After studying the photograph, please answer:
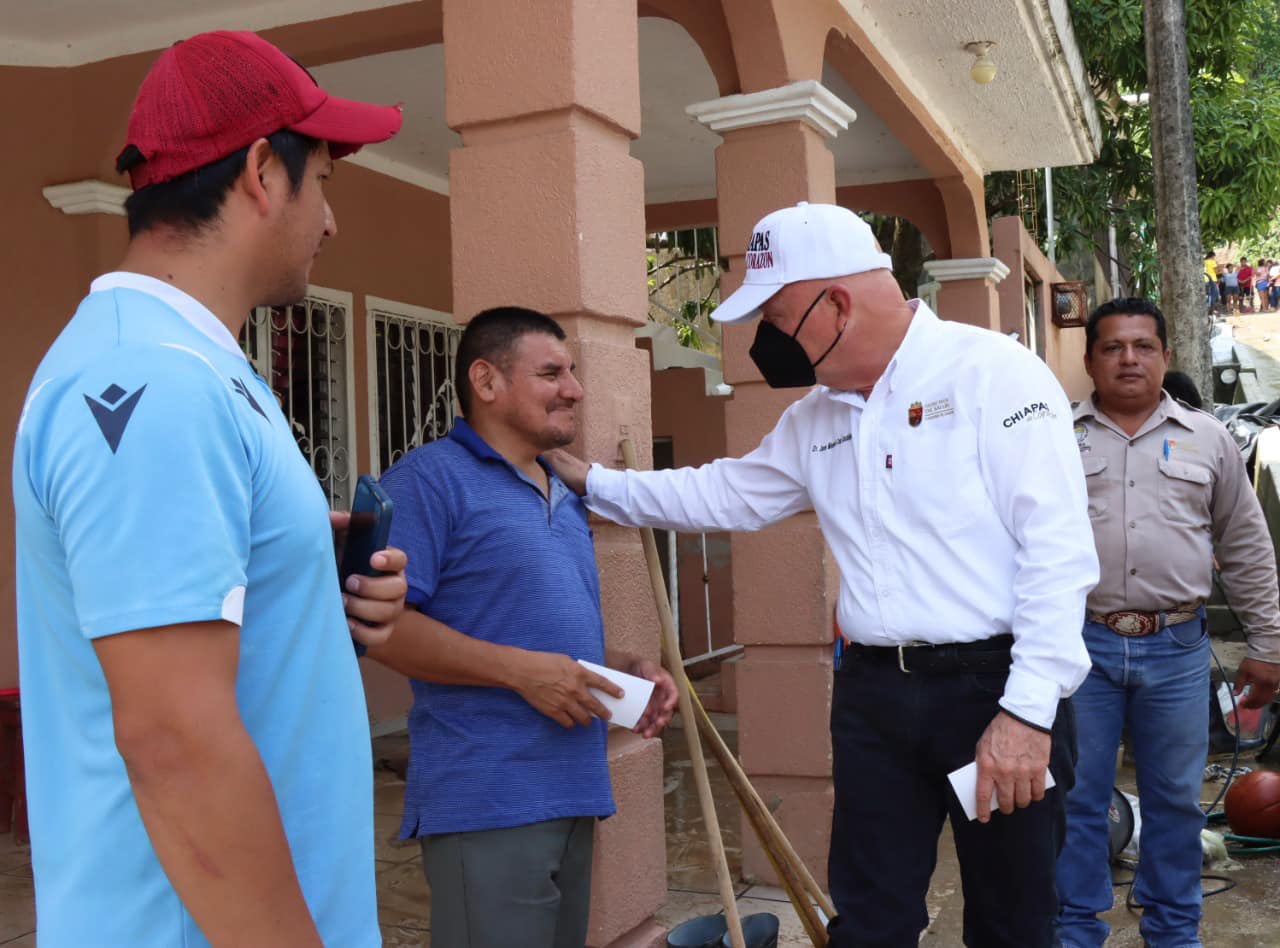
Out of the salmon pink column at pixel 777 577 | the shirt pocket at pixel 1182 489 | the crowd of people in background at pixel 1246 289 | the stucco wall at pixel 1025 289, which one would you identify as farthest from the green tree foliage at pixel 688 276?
the crowd of people in background at pixel 1246 289

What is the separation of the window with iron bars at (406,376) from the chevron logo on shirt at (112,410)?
639cm

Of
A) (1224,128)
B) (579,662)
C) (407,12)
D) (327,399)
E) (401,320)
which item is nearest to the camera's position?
(579,662)

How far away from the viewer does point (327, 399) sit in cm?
731

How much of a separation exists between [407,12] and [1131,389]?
3409 millimetres

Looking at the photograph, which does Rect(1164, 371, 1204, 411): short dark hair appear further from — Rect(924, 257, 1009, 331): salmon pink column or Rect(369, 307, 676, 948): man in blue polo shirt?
Rect(924, 257, 1009, 331): salmon pink column

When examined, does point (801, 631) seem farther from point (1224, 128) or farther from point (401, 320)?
point (1224, 128)

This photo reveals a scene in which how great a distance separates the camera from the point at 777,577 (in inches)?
191

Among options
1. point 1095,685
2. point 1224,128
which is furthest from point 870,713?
point 1224,128

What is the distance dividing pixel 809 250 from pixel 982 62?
4.78 metres

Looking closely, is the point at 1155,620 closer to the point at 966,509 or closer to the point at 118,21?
the point at 966,509

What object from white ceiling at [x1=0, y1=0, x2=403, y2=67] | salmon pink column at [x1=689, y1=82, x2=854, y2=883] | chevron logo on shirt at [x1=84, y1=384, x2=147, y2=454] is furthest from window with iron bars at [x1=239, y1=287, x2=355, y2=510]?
chevron logo on shirt at [x1=84, y1=384, x2=147, y2=454]

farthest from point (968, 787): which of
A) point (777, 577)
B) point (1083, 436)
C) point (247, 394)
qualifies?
point (777, 577)

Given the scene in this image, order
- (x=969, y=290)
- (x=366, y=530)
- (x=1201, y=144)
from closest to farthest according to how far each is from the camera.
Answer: (x=366, y=530), (x=969, y=290), (x=1201, y=144)

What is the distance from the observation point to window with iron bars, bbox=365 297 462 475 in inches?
304
